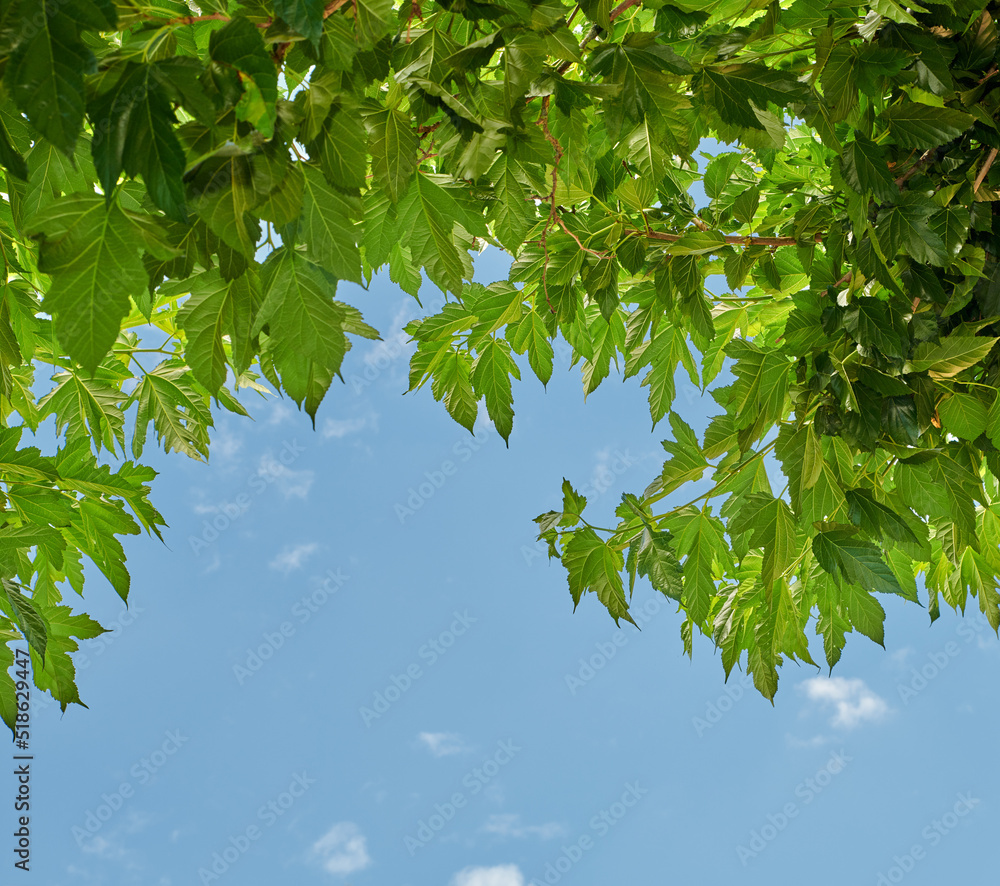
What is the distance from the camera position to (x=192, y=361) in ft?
3.18

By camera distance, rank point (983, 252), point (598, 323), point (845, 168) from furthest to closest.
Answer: point (598, 323) → point (983, 252) → point (845, 168)

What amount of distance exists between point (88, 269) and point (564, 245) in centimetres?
109

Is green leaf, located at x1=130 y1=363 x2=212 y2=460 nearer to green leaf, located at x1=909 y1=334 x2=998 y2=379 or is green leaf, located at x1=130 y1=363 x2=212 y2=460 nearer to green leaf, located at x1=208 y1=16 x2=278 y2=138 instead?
green leaf, located at x1=208 y1=16 x2=278 y2=138

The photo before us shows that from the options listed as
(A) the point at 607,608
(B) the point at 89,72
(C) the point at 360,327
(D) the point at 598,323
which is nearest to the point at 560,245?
(D) the point at 598,323

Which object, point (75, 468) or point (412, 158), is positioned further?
point (75, 468)

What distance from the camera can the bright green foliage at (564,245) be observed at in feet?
2.59

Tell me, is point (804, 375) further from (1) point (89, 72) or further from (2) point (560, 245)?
(1) point (89, 72)

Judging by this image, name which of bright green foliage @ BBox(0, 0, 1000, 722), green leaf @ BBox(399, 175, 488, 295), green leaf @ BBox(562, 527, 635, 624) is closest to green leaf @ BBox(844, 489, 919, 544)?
bright green foliage @ BBox(0, 0, 1000, 722)

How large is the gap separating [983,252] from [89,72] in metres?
1.58

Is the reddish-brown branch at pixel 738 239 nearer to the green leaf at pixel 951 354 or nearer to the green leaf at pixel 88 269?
the green leaf at pixel 951 354

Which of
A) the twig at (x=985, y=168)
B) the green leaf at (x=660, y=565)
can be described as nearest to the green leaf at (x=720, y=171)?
the twig at (x=985, y=168)

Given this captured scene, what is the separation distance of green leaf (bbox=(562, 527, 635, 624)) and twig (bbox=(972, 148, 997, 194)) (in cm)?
103

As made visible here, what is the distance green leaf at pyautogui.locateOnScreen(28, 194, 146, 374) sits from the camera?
0.78 m

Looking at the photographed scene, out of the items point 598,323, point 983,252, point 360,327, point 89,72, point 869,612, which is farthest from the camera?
point 598,323
